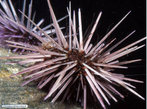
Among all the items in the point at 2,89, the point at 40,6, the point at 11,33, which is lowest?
the point at 2,89

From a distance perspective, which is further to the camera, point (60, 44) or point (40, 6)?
point (40, 6)

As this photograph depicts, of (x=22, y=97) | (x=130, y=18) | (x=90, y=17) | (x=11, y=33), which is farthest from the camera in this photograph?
(x=90, y=17)

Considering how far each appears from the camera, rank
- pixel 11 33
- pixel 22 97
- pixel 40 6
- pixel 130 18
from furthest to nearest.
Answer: pixel 40 6 → pixel 130 18 → pixel 11 33 → pixel 22 97

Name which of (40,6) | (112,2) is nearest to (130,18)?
(112,2)

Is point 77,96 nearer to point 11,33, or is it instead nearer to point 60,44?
point 60,44

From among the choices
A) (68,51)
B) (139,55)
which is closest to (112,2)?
(139,55)

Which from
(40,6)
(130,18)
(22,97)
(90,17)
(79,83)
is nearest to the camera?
(22,97)

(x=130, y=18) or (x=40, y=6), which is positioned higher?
(x=40, y=6)

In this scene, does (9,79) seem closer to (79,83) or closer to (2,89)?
(2,89)

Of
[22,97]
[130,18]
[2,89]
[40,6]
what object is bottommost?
[22,97]
